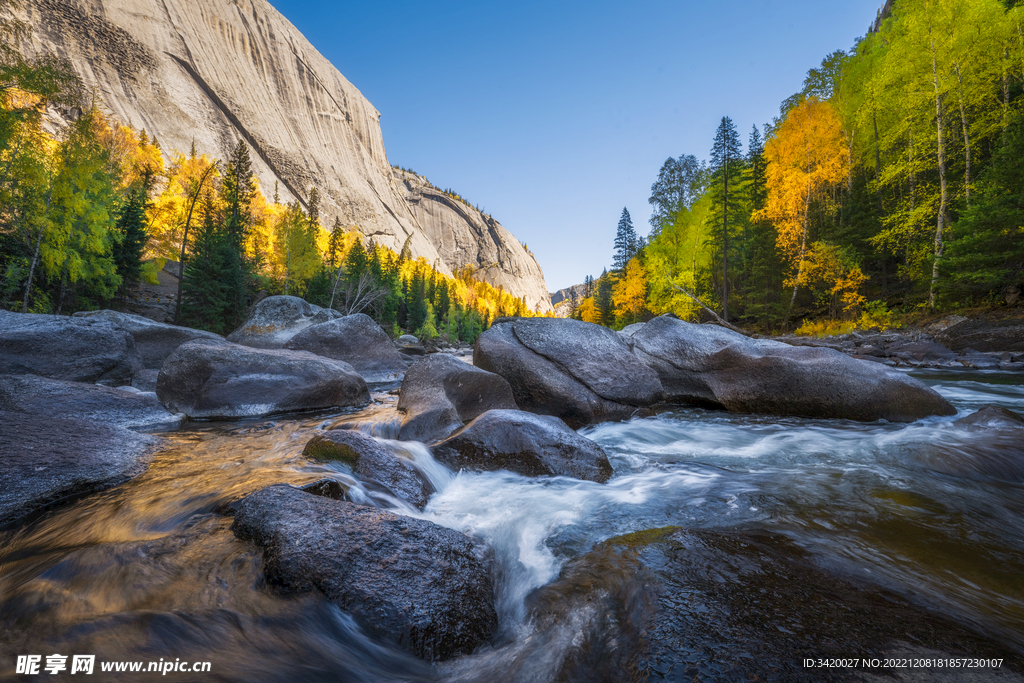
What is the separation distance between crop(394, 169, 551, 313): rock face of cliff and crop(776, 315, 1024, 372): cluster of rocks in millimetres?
116940

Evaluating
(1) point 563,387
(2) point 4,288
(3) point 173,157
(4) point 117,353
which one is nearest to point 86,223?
(2) point 4,288

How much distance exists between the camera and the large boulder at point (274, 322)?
13.0 m

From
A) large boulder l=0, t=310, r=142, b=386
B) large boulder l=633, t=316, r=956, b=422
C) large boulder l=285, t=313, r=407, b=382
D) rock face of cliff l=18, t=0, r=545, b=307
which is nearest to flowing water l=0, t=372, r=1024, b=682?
large boulder l=633, t=316, r=956, b=422

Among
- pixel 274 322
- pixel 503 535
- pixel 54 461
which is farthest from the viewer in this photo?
pixel 274 322

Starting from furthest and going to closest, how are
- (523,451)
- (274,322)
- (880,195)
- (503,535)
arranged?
(880,195), (274,322), (523,451), (503,535)

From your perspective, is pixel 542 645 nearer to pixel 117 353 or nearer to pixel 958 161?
pixel 117 353

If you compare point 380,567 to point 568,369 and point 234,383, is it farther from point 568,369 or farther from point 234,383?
point 234,383

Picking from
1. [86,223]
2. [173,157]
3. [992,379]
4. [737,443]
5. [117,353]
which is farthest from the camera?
[173,157]

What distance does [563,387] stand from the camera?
5.54m

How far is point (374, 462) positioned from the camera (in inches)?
112

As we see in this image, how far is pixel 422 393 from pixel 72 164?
19.4 m

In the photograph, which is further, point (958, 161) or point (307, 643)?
point (958, 161)

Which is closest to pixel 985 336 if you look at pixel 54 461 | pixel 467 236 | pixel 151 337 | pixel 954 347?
pixel 954 347

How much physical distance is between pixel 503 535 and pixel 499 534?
3 centimetres
